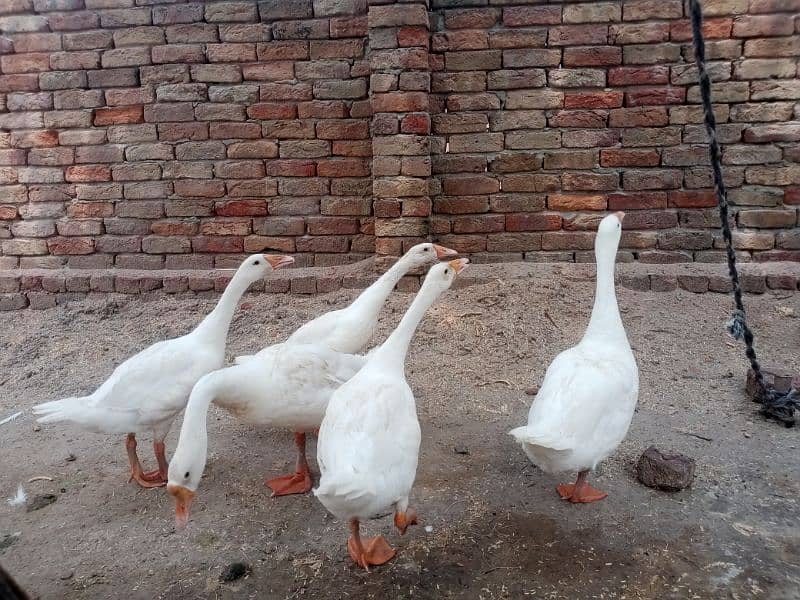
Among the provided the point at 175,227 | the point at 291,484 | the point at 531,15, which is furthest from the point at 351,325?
the point at 531,15

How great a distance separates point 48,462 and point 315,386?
62.1 inches

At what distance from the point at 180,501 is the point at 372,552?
2.48 feet

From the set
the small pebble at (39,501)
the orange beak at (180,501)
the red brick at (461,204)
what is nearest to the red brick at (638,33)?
the red brick at (461,204)

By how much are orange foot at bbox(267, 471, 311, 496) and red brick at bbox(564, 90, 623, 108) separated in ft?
11.0

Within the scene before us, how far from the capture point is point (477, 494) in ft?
8.29

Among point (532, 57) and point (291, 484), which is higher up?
point (532, 57)

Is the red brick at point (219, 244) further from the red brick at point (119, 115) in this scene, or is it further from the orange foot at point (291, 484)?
the orange foot at point (291, 484)

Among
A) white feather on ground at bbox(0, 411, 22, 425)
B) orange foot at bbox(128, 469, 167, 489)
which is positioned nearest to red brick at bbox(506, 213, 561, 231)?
orange foot at bbox(128, 469, 167, 489)

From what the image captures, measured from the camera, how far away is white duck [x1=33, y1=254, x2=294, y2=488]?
2529 mm

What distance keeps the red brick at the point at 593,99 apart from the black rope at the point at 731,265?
1327 mm

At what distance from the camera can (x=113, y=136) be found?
4559 millimetres

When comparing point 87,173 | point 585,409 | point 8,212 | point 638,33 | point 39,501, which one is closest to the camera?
point 585,409

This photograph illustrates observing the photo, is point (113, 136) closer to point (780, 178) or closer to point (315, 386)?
point (315, 386)

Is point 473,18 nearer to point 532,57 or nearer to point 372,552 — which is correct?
point 532,57
